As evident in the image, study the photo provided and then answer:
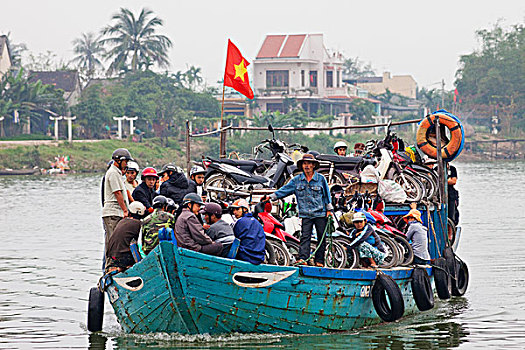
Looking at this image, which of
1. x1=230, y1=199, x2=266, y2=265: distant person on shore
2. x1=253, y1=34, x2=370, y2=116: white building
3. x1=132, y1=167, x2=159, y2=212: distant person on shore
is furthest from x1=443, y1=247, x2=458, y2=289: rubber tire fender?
x1=253, y1=34, x2=370, y2=116: white building

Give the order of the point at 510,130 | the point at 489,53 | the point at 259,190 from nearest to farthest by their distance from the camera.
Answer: the point at 259,190 → the point at 510,130 → the point at 489,53

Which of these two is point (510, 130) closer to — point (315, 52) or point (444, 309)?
point (315, 52)

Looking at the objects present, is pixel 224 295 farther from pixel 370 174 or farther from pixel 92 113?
pixel 92 113

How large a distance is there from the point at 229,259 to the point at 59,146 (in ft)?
152

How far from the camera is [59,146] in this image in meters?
54.0

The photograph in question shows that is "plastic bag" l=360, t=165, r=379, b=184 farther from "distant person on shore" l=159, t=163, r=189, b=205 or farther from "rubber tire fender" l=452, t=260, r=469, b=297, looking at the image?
"rubber tire fender" l=452, t=260, r=469, b=297

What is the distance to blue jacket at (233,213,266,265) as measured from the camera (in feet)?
32.0

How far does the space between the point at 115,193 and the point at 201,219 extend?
140 cm

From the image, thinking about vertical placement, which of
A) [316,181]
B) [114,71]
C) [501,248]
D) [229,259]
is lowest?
[501,248]

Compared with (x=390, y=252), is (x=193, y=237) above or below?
above

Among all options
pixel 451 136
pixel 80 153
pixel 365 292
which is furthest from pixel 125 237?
pixel 80 153

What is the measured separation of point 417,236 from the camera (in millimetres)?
12039

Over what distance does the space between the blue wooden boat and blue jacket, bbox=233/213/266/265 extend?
0.21 metres

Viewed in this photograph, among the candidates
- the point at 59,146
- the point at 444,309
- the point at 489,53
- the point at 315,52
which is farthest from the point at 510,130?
the point at 444,309
